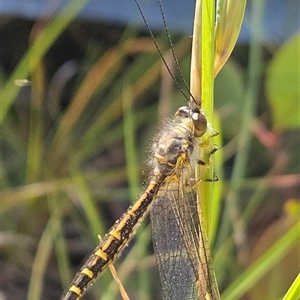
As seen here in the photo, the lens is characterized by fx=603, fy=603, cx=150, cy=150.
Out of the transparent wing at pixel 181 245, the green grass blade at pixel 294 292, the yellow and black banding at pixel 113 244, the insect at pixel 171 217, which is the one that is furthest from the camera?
the yellow and black banding at pixel 113 244

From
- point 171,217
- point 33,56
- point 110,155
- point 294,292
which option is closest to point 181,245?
point 171,217

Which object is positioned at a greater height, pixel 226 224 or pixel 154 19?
pixel 154 19

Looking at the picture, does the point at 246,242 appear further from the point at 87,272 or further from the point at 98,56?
the point at 98,56

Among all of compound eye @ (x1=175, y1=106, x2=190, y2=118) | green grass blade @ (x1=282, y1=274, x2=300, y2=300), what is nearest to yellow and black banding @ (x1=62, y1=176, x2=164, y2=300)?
compound eye @ (x1=175, y1=106, x2=190, y2=118)

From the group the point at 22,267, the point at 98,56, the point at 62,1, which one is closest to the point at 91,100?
the point at 98,56

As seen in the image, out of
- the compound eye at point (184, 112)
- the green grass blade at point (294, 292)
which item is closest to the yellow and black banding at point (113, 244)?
the compound eye at point (184, 112)

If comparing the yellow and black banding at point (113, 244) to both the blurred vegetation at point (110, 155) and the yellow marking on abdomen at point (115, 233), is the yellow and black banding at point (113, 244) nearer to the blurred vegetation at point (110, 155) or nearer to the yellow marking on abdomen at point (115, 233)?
the yellow marking on abdomen at point (115, 233)

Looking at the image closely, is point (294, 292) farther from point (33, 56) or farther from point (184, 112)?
point (33, 56)
